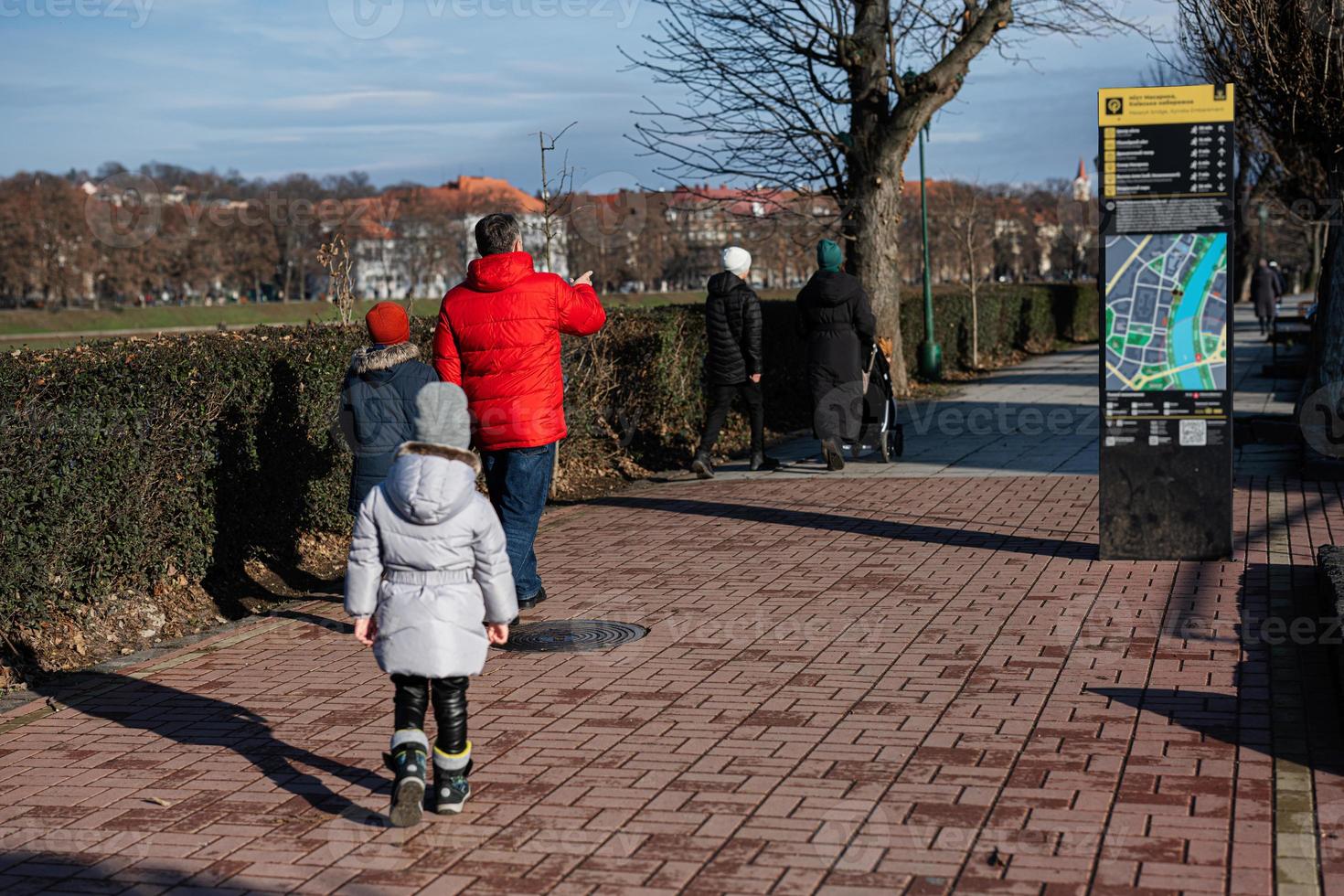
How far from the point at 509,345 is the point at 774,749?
2.58 metres

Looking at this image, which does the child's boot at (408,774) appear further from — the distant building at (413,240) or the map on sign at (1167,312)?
the distant building at (413,240)

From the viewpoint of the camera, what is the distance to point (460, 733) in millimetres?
4484

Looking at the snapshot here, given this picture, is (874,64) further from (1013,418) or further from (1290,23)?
(1290,23)

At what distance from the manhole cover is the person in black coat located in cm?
515

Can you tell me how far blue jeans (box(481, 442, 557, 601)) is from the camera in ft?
22.9

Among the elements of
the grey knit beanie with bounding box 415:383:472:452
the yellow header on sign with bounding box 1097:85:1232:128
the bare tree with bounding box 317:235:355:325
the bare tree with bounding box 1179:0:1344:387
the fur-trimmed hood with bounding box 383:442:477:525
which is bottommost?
the fur-trimmed hood with bounding box 383:442:477:525

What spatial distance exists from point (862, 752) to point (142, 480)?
3922mm

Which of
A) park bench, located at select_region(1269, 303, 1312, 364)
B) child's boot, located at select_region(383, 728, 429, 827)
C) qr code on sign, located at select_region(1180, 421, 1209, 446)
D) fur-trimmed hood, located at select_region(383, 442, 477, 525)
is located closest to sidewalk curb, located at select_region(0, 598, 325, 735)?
child's boot, located at select_region(383, 728, 429, 827)

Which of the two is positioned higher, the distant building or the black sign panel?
the distant building

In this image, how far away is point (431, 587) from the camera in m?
4.38

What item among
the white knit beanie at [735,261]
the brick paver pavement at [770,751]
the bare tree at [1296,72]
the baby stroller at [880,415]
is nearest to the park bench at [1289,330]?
the bare tree at [1296,72]

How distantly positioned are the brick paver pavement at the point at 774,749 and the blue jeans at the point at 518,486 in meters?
0.49

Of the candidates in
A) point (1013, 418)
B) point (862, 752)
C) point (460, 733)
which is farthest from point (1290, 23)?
point (460, 733)

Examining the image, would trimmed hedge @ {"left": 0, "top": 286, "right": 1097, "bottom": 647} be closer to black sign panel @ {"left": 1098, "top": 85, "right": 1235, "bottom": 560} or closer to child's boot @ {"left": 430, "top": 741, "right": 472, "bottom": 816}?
child's boot @ {"left": 430, "top": 741, "right": 472, "bottom": 816}
